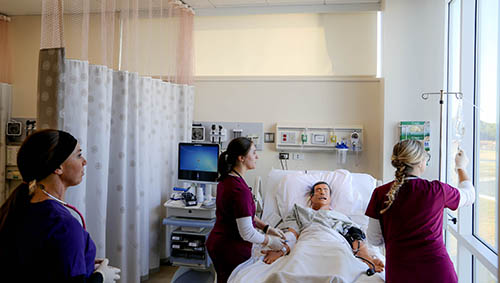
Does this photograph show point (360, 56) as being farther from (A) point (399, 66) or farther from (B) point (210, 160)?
(B) point (210, 160)

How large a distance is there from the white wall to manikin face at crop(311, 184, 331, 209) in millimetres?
724

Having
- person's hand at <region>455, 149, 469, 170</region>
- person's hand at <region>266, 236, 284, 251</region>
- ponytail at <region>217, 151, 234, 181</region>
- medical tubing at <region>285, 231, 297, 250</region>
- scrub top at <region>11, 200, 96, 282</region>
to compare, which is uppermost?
person's hand at <region>455, 149, 469, 170</region>

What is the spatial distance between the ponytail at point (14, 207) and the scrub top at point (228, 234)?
103cm

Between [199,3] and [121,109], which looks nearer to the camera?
[121,109]

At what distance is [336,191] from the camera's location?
301cm

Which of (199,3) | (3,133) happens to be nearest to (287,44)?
(199,3)

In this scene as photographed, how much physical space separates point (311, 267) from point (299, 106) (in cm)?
206

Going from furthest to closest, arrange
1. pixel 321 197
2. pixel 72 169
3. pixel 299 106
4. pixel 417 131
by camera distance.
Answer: pixel 299 106
pixel 417 131
pixel 321 197
pixel 72 169

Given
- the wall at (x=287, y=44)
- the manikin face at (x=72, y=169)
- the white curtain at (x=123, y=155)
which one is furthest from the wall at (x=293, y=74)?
the manikin face at (x=72, y=169)

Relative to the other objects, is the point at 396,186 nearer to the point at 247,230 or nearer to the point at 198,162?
the point at 247,230

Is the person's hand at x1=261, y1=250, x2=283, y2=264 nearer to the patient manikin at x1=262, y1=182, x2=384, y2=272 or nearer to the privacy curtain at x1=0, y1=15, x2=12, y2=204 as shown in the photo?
the patient manikin at x1=262, y1=182, x2=384, y2=272

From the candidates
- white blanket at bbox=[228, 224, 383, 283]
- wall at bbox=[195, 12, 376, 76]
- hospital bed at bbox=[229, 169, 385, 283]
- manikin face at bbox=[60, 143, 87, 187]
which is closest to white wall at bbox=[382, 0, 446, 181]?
wall at bbox=[195, 12, 376, 76]

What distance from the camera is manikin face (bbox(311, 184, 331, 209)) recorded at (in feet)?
9.44

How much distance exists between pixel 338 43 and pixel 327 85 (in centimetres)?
45
